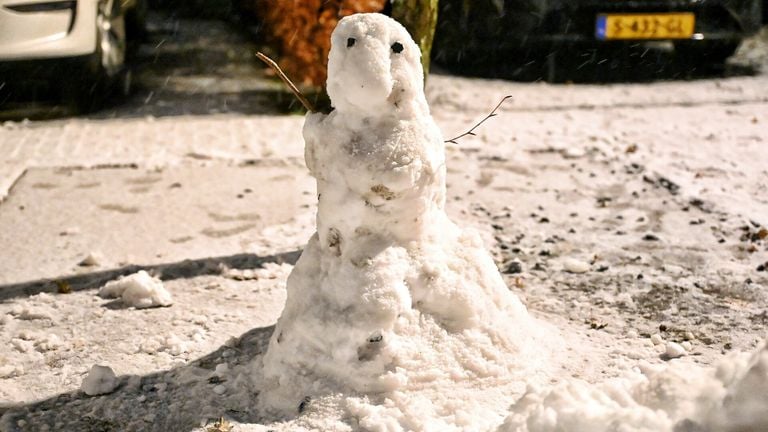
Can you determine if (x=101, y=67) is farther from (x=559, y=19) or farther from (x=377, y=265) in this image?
(x=377, y=265)

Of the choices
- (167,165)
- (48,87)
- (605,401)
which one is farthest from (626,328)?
(48,87)

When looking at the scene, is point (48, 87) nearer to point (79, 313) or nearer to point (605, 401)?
point (79, 313)

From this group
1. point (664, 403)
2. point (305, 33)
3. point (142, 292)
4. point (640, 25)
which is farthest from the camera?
point (640, 25)

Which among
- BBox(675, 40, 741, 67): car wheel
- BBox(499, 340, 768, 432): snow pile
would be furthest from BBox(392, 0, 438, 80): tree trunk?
BBox(675, 40, 741, 67): car wheel

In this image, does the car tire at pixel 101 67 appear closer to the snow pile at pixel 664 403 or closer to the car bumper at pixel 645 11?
the car bumper at pixel 645 11

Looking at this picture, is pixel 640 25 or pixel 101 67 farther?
pixel 640 25

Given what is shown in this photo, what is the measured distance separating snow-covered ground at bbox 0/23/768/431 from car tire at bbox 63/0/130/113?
1.67ft

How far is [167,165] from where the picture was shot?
6691 millimetres

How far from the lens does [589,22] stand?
8.59 meters

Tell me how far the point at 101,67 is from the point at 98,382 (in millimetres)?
5114

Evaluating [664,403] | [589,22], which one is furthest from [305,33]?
[664,403]

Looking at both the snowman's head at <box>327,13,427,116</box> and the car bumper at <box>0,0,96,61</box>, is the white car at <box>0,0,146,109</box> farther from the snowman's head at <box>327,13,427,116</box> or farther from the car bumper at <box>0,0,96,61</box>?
the snowman's head at <box>327,13,427,116</box>

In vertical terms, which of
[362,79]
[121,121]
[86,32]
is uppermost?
[362,79]

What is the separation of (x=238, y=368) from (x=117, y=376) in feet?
1.53
